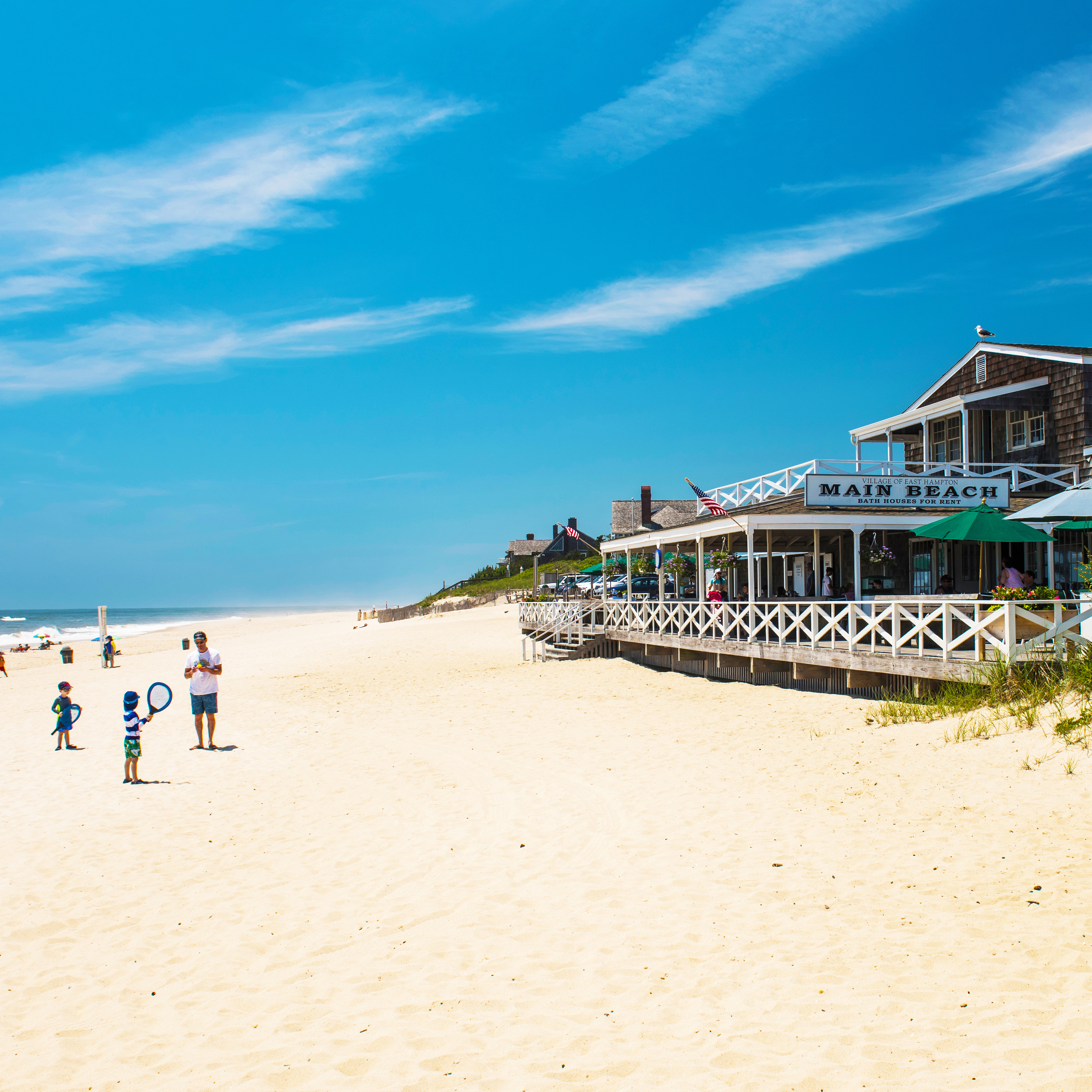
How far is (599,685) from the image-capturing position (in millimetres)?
19703

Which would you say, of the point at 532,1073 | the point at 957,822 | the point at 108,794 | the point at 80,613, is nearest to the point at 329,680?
the point at 108,794

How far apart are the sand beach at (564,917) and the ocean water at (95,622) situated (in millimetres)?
38689

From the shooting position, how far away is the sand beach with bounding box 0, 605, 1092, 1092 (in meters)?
4.56

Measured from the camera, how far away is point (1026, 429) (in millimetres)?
22922

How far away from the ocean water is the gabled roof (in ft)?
127

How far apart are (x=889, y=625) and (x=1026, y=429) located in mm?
10172

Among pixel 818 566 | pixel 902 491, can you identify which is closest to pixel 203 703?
pixel 818 566

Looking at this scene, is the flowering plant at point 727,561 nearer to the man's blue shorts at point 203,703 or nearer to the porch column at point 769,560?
the porch column at point 769,560

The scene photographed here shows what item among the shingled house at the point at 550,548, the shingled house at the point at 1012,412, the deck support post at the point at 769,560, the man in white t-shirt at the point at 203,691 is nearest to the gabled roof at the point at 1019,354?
the shingled house at the point at 1012,412

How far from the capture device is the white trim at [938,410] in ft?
72.5

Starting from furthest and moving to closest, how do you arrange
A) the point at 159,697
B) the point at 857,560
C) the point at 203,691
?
the point at 857,560 → the point at 203,691 → the point at 159,697

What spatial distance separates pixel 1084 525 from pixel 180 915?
1327 centimetres

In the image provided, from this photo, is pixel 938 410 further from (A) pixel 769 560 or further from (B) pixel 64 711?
(B) pixel 64 711

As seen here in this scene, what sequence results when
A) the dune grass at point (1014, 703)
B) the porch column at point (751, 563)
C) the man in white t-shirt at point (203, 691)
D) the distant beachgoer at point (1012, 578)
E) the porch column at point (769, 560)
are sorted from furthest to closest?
the porch column at point (769, 560), the porch column at point (751, 563), the distant beachgoer at point (1012, 578), the man in white t-shirt at point (203, 691), the dune grass at point (1014, 703)
